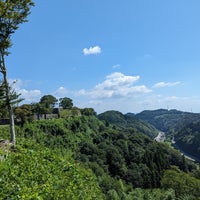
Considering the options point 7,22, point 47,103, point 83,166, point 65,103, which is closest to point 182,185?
point 83,166

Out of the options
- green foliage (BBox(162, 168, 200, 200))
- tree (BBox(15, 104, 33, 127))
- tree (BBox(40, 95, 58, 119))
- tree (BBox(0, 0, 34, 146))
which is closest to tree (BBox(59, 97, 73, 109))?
tree (BBox(40, 95, 58, 119))

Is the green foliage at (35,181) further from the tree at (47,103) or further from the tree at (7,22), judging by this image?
the tree at (47,103)

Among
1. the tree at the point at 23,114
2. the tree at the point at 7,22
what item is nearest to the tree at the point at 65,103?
the tree at the point at 23,114

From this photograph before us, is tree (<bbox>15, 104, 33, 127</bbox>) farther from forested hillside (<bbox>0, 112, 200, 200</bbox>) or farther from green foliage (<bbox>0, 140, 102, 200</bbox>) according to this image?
green foliage (<bbox>0, 140, 102, 200</bbox>)

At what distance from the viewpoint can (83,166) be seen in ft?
145

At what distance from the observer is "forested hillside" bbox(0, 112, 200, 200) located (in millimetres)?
9703

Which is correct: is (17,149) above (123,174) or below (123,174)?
above

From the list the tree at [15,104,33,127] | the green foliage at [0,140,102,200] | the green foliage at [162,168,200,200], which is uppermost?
the tree at [15,104,33,127]

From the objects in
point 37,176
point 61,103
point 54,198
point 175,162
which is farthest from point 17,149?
point 175,162

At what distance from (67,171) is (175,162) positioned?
109 metres

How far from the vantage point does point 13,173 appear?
9320 mm

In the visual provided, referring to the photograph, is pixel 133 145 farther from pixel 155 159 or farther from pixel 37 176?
pixel 37 176

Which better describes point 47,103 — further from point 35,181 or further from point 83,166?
point 35,181

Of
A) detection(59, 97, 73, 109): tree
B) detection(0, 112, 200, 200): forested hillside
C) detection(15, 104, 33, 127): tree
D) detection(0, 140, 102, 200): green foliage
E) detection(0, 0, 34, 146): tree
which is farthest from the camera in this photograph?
detection(59, 97, 73, 109): tree
